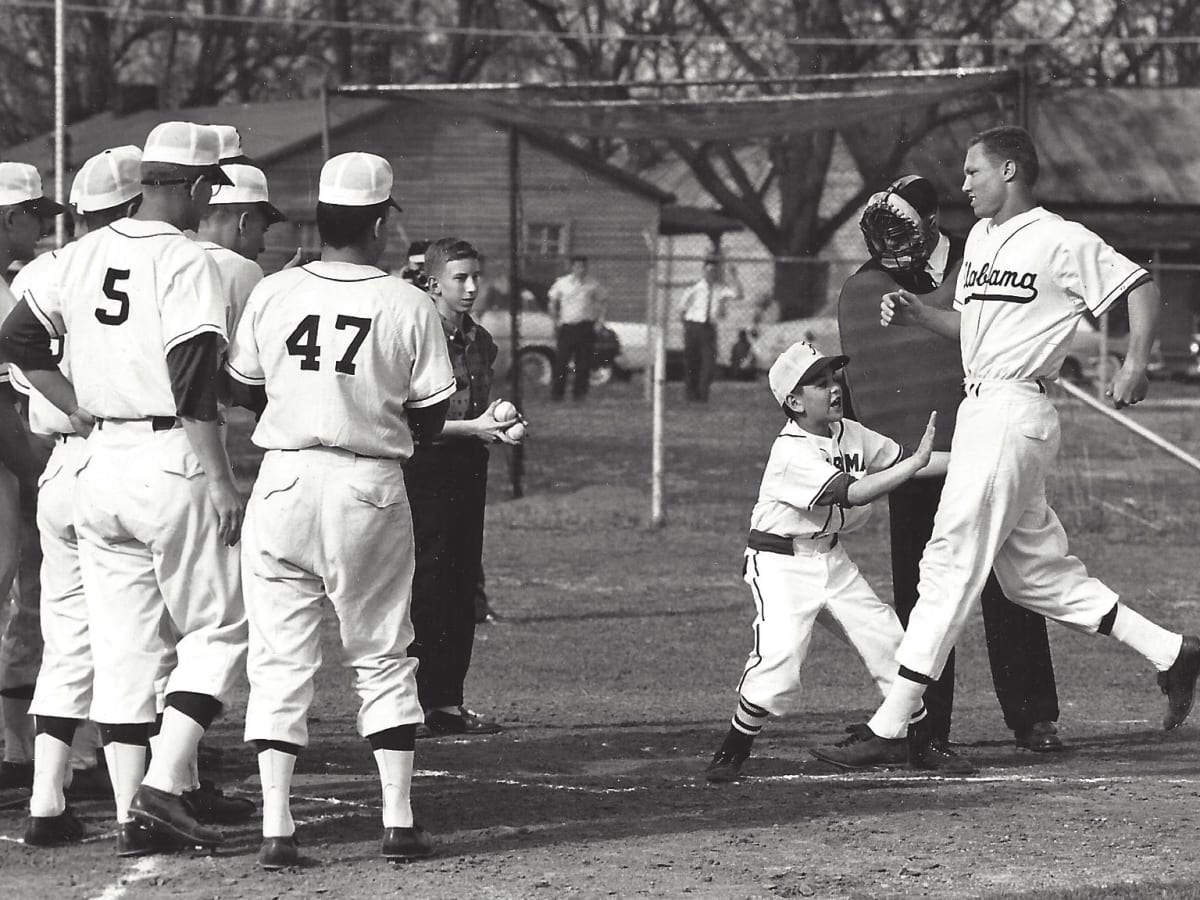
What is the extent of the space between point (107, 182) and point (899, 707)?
3.32 metres

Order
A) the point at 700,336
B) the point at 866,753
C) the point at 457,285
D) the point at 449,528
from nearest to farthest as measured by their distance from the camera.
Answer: the point at 866,753, the point at 457,285, the point at 449,528, the point at 700,336

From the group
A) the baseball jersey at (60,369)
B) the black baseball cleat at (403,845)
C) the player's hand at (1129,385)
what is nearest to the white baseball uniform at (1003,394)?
the player's hand at (1129,385)

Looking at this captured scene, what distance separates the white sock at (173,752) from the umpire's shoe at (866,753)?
8.40 ft

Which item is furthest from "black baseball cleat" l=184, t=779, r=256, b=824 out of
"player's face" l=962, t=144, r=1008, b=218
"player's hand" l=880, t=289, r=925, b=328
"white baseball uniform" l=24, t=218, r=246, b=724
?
"player's face" l=962, t=144, r=1008, b=218

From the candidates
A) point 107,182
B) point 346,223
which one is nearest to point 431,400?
point 346,223

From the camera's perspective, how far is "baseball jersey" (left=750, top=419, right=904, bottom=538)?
6824mm

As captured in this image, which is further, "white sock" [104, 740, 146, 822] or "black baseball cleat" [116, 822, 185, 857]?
"white sock" [104, 740, 146, 822]

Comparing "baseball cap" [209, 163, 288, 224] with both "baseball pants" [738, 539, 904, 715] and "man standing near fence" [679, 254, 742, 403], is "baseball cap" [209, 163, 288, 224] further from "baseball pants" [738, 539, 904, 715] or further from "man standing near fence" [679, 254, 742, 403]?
"man standing near fence" [679, 254, 742, 403]

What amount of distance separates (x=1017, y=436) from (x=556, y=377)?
15.6 m

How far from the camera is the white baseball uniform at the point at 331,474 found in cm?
554

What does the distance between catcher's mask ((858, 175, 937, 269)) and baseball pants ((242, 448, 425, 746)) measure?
2450 mm

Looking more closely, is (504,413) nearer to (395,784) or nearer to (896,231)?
(395,784)

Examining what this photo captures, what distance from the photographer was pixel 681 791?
6766 millimetres

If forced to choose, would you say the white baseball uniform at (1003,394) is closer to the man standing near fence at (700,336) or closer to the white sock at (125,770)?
the white sock at (125,770)
